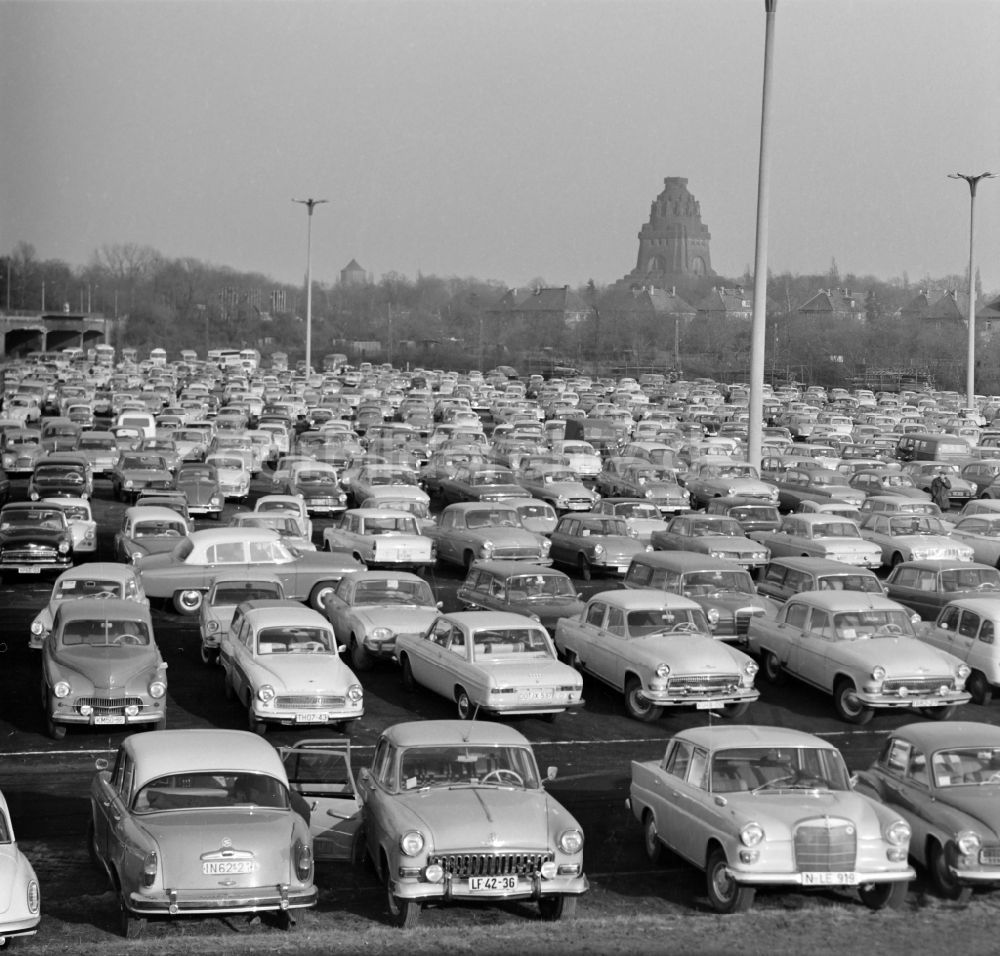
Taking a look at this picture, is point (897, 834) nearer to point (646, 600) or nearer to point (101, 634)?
point (646, 600)

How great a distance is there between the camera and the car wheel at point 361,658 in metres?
18.3

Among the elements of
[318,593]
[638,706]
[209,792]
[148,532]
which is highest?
[148,532]

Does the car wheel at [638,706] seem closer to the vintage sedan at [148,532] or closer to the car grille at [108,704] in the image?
the car grille at [108,704]

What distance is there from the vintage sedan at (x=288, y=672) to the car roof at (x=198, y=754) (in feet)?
12.4

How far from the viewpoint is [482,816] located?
34.8 ft

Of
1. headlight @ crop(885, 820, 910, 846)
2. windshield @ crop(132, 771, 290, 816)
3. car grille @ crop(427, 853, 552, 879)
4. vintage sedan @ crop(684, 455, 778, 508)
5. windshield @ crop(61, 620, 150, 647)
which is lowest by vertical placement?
car grille @ crop(427, 853, 552, 879)

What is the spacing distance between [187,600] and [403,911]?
12.0 metres

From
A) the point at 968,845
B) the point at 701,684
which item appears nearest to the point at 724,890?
the point at 968,845

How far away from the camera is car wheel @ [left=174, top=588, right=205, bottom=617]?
21.6 meters

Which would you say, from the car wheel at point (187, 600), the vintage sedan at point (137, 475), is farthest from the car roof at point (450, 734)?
the vintage sedan at point (137, 475)

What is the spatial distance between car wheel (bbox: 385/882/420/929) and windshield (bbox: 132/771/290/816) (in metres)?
1.02

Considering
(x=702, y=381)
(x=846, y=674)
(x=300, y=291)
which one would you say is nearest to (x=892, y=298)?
(x=300, y=291)

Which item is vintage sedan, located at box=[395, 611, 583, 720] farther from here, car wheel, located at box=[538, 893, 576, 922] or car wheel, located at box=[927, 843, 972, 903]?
car wheel, located at box=[927, 843, 972, 903]

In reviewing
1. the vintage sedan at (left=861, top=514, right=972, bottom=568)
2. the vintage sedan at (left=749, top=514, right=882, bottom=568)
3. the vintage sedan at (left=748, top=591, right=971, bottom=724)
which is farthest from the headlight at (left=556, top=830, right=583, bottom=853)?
the vintage sedan at (left=749, top=514, right=882, bottom=568)
